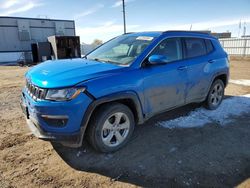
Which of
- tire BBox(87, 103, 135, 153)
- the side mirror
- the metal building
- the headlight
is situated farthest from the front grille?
the metal building

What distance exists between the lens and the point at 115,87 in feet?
10.2

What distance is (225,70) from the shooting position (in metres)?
5.41

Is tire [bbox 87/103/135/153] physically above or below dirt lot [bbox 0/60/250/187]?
above

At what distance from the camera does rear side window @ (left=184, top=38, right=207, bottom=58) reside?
4.42 meters

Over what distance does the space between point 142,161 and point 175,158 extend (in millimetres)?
517

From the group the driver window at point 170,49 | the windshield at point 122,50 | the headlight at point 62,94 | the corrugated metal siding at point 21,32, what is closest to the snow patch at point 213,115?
the driver window at point 170,49

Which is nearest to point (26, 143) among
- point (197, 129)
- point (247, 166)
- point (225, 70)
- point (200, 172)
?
point (200, 172)

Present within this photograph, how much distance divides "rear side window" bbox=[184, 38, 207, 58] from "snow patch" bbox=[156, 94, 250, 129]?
1.39 m

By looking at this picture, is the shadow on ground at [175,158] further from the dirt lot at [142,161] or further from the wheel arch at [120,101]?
the wheel arch at [120,101]

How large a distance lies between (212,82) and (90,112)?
338 cm

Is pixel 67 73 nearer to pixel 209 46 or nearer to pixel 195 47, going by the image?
pixel 195 47

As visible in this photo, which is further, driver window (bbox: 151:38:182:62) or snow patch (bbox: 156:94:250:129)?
snow patch (bbox: 156:94:250:129)

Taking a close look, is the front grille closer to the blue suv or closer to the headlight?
the blue suv

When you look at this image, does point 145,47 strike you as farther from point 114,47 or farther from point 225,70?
point 225,70
